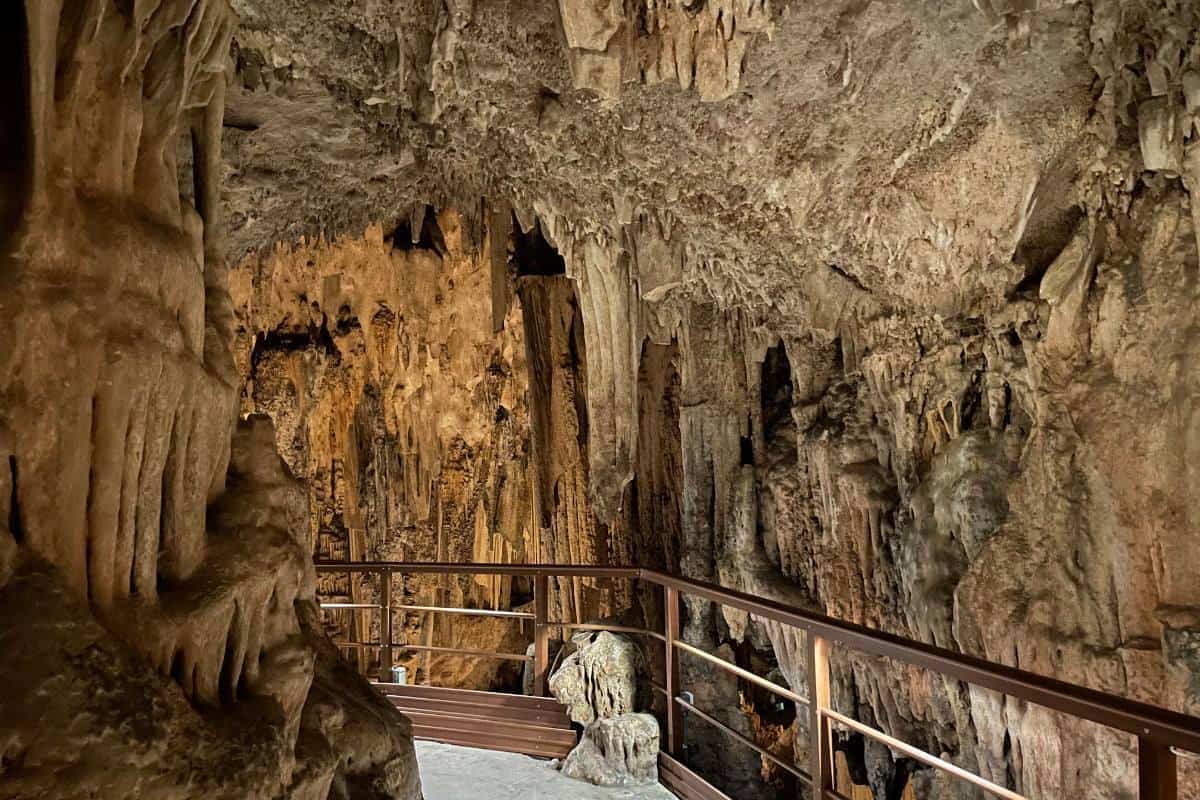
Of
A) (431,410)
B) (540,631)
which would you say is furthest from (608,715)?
(431,410)

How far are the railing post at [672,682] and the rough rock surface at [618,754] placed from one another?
8cm

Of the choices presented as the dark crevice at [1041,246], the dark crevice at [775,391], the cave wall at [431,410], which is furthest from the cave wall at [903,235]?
the cave wall at [431,410]

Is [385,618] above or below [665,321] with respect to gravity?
below

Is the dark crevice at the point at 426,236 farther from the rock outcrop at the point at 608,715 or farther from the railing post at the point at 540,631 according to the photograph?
the railing post at the point at 540,631

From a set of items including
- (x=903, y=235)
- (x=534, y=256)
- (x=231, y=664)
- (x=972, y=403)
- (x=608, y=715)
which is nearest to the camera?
(x=231, y=664)

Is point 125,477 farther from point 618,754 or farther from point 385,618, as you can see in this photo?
point 385,618

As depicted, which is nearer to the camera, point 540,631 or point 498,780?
point 498,780

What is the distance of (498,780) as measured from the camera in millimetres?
3479

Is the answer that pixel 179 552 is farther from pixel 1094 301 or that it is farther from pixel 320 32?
pixel 1094 301

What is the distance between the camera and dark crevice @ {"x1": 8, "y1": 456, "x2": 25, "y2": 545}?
5.55 ft

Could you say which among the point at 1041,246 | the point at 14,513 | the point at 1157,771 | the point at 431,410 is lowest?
the point at 1157,771

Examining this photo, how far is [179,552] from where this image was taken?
204 cm

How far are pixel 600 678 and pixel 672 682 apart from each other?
147 cm

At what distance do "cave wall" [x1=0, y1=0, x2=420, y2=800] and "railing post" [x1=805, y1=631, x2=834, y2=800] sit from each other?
4.60 ft
